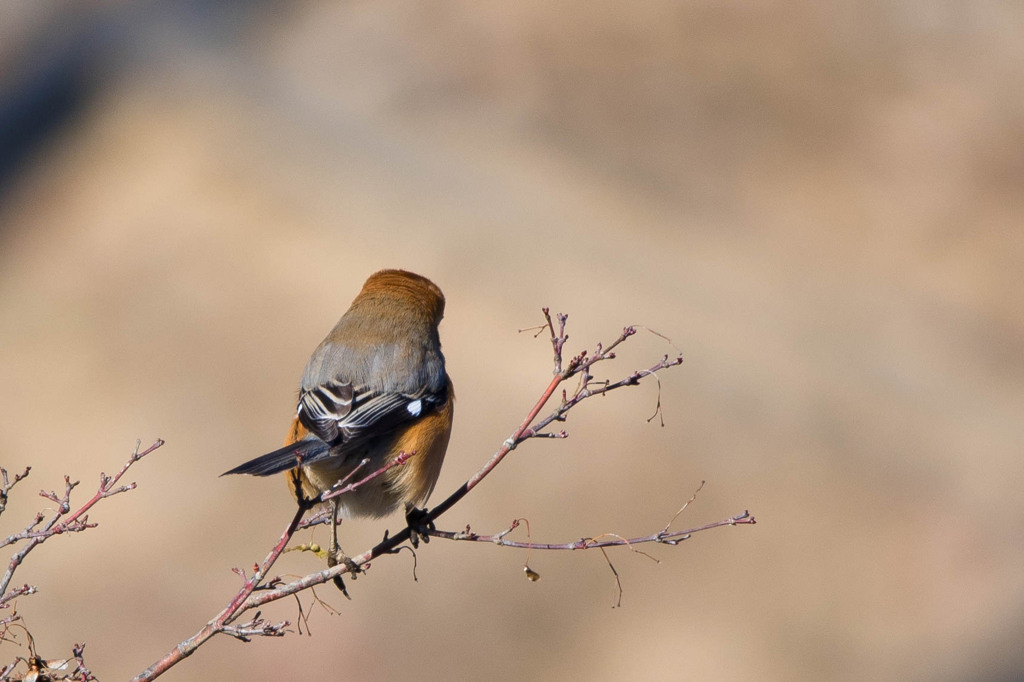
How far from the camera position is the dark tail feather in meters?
3.58

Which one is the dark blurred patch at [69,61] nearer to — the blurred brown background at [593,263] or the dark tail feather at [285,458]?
the blurred brown background at [593,263]

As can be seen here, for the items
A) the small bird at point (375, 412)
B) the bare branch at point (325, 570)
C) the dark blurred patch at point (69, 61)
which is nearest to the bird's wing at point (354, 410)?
the small bird at point (375, 412)

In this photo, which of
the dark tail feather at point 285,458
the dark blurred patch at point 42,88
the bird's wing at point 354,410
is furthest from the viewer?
the dark blurred patch at point 42,88

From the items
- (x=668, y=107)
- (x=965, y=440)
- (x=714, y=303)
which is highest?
(x=668, y=107)

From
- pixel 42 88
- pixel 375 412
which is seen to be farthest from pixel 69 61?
pixel 375 412

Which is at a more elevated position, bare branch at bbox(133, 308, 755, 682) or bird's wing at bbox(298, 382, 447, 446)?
bird's wing at bbox(298, 382, 447, 446)

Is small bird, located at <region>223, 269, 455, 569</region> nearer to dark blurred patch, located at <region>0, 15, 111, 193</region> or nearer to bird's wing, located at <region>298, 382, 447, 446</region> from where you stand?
bird's wing, located at <region>298, 382, 447, 446</region>

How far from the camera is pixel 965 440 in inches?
503

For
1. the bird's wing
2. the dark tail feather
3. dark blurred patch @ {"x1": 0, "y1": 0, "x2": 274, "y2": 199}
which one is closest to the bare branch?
the dark tail feather

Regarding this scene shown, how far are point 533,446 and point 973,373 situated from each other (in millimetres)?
6431

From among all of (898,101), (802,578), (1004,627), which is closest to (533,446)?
(802,578)

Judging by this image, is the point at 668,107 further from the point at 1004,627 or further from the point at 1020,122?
the point at 1004,627

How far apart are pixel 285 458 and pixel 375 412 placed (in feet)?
2.34

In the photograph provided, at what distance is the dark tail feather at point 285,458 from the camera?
11.7ft
